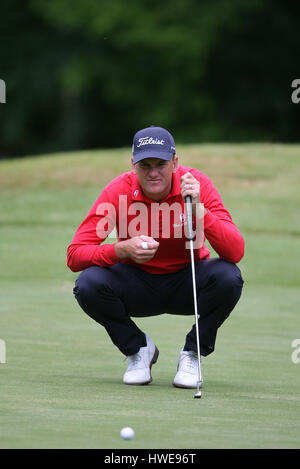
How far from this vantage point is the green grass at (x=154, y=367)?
3.81 metres

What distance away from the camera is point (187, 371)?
5.28m

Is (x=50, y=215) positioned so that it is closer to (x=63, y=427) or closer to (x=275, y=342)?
(x=275, y=342)

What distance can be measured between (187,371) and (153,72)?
27.3m

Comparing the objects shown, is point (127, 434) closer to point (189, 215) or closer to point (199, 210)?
point (189, 215)

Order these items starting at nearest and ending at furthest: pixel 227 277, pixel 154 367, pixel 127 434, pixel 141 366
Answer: pixel 127 434 < pixel 227 277 < pixel 141 366 < pixel 154 367

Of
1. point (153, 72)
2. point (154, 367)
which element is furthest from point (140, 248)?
point (153, 72)

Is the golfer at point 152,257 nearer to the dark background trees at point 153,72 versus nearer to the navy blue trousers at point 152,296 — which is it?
the navy blue trousers at point 152,296

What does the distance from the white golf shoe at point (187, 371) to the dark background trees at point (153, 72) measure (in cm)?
2524

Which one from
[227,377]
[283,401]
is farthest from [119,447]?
[227,377]

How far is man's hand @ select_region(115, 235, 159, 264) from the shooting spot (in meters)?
5.10

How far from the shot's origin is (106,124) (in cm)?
3322

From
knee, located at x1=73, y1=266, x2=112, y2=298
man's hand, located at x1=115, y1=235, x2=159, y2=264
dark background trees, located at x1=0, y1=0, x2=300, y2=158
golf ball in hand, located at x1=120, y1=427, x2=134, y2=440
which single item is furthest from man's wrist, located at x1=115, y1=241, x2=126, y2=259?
dark background trees, located at x1=0, y1=0, x2=300, y2=158

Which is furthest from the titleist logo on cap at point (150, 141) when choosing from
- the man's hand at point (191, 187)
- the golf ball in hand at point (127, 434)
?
the golf ball in hand at point (127, 434)

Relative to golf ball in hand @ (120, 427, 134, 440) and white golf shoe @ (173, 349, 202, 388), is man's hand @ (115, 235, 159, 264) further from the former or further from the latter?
golf ball in hand @ (120, 427, 134, 440)
